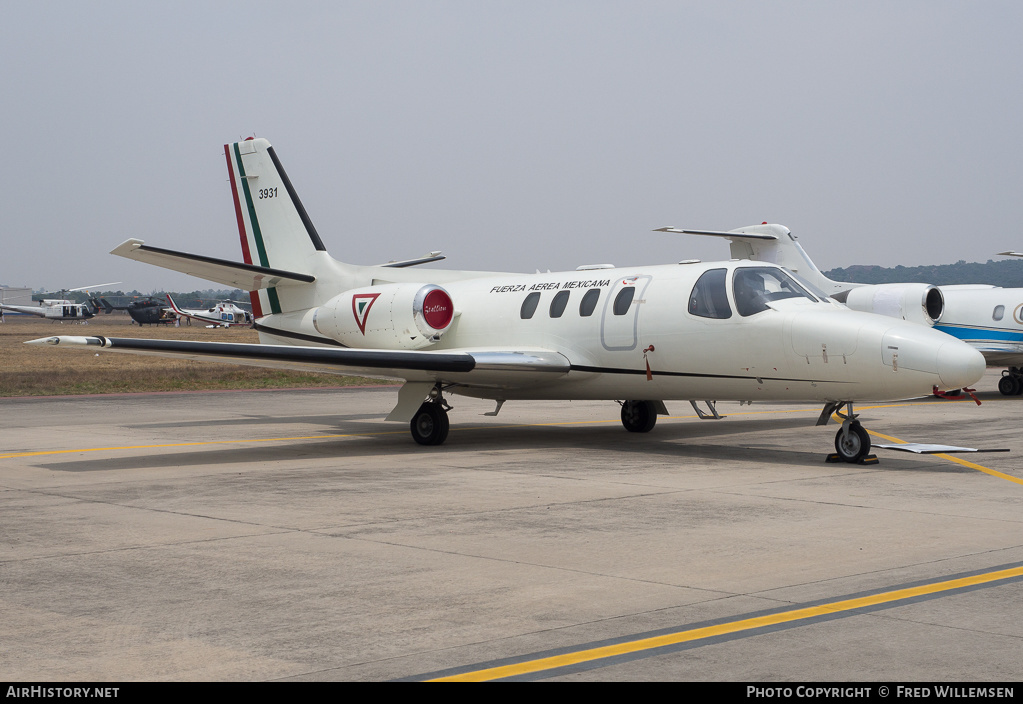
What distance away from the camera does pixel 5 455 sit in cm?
1430

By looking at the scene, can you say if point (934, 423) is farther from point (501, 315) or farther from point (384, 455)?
point (384, 455)

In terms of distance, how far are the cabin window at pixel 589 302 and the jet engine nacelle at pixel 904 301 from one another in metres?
11.9

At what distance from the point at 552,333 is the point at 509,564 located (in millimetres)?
8859

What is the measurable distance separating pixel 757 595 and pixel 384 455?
892 cm

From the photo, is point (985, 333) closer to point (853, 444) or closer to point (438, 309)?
point (853, 444)

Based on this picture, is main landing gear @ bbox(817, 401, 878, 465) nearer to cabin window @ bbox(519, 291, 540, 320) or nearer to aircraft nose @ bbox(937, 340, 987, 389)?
aircraft nose @ bbox(937, 340, 987, 389)

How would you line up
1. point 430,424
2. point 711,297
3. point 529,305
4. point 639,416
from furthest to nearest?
1. point 639,416
2. point 529,305
3. point 430,424
4. point 711,297

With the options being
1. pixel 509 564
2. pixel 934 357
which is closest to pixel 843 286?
pixel 934 357

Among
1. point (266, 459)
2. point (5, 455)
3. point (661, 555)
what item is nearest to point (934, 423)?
point (266, 459)

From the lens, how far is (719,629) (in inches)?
218

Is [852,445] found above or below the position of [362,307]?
below

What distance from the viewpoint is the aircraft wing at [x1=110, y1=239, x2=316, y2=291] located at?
15297 mm

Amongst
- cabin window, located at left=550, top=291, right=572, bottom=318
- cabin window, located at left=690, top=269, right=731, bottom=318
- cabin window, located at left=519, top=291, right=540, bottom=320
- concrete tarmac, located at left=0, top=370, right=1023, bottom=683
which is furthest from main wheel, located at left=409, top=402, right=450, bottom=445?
cabin window, located at left=690, top=269, right=731, bottom=318

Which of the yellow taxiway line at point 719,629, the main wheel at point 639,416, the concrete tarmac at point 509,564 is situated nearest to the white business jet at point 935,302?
the main wheel at point 639,416
